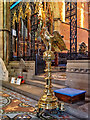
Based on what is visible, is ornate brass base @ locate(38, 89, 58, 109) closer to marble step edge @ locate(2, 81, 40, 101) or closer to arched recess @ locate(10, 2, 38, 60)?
marble step edge @ locate(2, 81, 40, 101)

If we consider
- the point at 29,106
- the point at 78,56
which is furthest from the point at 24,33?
the point at 29,106

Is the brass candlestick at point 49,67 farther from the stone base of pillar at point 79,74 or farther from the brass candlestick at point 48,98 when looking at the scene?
the stone base of pillar at point 79,74

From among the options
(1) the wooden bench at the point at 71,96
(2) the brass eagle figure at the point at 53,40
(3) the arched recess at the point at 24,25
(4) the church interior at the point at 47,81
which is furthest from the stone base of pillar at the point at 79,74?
(3) the arched recess at the point at 24,25

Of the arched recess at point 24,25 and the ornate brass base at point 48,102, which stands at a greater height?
the arched recess at point 24,25

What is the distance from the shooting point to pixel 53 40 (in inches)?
98.3

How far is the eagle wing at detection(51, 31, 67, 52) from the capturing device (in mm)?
2483

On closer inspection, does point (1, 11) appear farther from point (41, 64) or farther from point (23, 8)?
point (41, 64)

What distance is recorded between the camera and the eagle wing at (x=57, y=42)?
248 cm

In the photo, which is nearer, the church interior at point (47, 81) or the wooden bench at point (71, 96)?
the church interior at point (47, 81)

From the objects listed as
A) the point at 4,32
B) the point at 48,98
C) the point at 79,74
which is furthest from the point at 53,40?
the point at 4,32

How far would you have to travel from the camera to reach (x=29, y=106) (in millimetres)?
3029

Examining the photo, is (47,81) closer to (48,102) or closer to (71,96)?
(48,102)

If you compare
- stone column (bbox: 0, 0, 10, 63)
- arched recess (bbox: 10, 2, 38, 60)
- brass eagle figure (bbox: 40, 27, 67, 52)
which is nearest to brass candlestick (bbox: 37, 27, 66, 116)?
brass eagle figure (bbox: 40, 27, 67, 52)

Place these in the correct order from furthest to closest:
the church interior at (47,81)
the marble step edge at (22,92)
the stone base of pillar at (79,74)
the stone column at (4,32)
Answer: the stone column at (4,32)
the marble step edge at (22,92)
the stone base of pillar at (79,74)
the church interior at (47,81)
